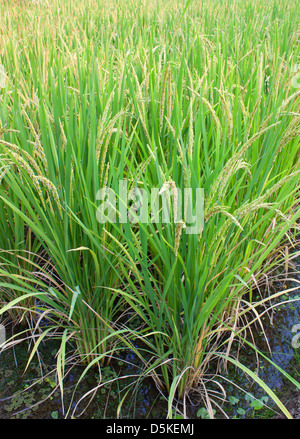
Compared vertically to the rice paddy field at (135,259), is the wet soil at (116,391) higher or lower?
lower

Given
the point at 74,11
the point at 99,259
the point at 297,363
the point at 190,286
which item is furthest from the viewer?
the point at 74,11

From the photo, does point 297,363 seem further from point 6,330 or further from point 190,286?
point 6,330

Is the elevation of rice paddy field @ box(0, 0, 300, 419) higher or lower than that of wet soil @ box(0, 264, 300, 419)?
higher

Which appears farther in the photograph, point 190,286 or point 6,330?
point 6,330

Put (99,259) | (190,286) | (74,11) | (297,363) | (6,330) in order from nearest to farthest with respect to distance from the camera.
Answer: (190,286), (99,259), (297,363), (6,330), (74,11)

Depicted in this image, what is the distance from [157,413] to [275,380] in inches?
17.8

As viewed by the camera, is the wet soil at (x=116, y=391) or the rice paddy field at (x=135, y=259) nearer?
the rice paddy field at (x=135, y=259)

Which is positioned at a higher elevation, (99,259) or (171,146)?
(171,146)

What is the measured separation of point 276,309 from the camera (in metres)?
1.63

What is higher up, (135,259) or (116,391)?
(135,259)

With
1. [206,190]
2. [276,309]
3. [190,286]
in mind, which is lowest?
[276,309]

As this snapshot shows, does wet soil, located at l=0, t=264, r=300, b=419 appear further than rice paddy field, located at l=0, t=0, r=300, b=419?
Yes

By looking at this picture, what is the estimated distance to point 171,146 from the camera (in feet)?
4.79
